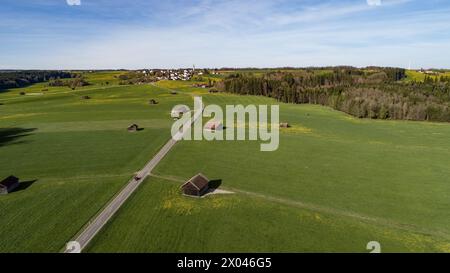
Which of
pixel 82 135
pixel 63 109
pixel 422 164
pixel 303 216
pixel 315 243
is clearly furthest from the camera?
pixel 63 109

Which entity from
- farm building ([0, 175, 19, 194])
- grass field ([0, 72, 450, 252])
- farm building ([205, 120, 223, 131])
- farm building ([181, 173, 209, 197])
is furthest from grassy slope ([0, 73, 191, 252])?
farm building ([205, 120, 223, 131])

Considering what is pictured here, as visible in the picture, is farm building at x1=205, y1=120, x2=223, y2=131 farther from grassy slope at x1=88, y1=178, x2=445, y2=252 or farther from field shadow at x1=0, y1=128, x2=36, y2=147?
field shadow at x1=0, y1=128, x2=36, y2=147

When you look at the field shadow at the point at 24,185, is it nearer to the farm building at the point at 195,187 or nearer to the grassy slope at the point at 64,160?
the grassy slope at the point at 64,160

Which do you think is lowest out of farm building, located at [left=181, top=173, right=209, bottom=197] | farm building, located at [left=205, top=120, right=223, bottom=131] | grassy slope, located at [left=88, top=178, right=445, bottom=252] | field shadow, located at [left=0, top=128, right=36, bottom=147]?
grassy slope, located at [left=88, top=178, right=445, bottom=252]

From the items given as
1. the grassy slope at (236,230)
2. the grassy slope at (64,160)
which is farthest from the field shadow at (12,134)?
the grassy slope at (236,230)
